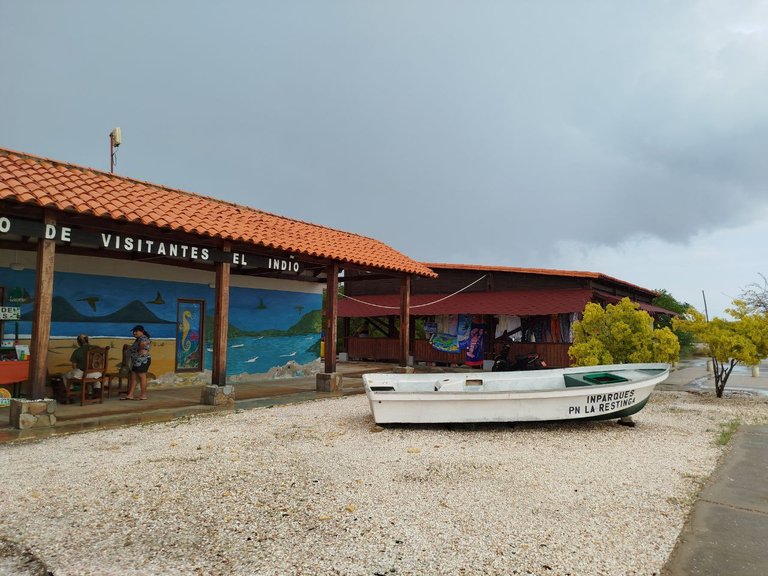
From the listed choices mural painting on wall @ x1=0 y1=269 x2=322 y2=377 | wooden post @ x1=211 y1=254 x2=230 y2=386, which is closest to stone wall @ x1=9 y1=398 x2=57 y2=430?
wooden post @ x1=211 y1=254 x2=230 y2=386

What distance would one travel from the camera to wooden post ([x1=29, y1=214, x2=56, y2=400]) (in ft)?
24.2

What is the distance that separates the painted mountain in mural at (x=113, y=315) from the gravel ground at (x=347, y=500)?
4.10 meters

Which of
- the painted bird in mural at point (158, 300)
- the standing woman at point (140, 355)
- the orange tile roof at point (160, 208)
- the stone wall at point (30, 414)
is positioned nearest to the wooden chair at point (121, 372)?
the standing woman at point (140, 355)

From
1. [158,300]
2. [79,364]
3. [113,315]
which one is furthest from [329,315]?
[79,364]

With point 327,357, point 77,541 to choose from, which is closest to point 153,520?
point 77,541

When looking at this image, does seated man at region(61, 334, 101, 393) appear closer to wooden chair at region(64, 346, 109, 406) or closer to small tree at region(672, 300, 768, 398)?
wooden chair at region(64, 346, 109, 406)

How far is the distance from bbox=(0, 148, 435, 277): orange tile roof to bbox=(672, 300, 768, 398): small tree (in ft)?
22.9

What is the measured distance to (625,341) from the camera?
1170 cm

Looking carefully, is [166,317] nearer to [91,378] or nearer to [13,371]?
[91,378]

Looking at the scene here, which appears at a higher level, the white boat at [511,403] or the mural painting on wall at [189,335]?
the mural painting on wall at [189,335]

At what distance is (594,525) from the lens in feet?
13.5

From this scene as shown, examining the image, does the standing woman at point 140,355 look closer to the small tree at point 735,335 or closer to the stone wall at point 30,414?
the stone wall at point 30,414

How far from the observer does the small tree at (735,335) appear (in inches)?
449

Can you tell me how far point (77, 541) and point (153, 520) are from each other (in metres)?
0.54
